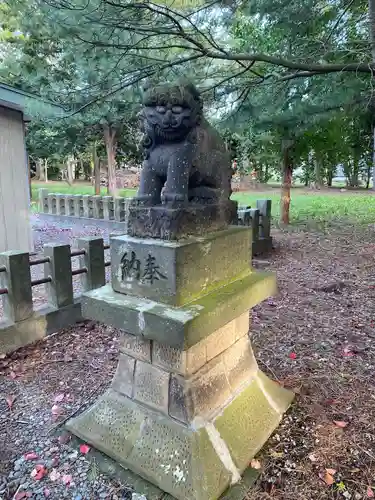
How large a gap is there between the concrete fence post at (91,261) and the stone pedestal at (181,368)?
6.17 ft

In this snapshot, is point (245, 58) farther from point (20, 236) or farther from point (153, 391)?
point (20, 236)

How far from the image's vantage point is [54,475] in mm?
1993

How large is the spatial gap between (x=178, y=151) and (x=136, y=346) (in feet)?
3.59

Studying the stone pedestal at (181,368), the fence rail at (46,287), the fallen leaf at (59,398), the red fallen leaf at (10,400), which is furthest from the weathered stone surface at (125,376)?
the fence rail at (46,287)

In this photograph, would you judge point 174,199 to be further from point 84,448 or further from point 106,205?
point 106,205

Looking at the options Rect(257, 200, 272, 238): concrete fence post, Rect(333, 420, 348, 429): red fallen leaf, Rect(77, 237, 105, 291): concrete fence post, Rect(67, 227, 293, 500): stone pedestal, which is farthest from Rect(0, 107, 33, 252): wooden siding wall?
Rect(333, 420, 348, 429): red fallen leaf

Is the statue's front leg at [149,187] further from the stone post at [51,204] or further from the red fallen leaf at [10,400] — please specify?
the stone post at [51,204]

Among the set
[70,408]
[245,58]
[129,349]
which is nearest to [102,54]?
[245,58]

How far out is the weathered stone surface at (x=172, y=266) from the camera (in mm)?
1826

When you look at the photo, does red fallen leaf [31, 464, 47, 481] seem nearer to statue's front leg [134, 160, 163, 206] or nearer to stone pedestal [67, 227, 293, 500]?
stone pedestal [67, 227, 293, 500]

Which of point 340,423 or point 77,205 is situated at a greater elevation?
point 77,205

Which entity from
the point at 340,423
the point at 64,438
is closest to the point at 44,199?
the point at 64,438

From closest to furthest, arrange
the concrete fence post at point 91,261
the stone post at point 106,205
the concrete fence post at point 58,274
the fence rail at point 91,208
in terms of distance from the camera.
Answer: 1. the concrete fence post at point 58,274
2. the concrete fence post at point 91,261
3. the fence rail at point 91,208
4. the stone post at point 106,205

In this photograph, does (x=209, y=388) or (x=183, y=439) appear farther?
(x=209, y=388)
